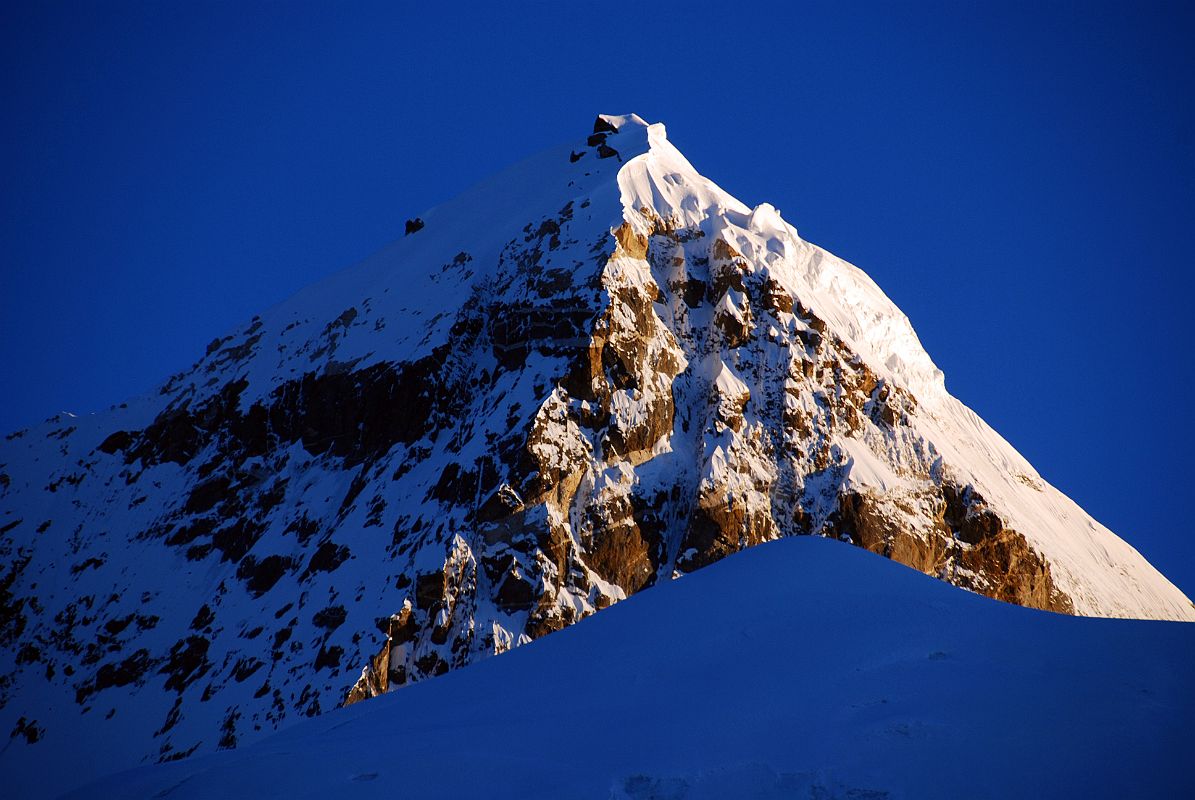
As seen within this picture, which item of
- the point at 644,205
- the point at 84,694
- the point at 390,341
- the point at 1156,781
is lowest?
→ the point at 1156,781

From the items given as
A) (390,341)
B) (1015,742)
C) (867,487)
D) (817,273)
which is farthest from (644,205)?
(1015,742)

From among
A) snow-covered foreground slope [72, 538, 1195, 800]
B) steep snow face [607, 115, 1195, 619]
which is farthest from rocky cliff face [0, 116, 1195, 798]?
snow-covered foreground slope [72, 538, 1195, 800]

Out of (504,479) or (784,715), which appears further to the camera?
(504,479)

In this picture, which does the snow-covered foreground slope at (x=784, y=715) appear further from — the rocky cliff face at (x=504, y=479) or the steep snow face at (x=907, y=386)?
the steep snow face at (x=907, y=386)

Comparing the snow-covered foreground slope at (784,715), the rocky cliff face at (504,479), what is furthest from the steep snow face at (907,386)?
the snow-covered foreground slope at (784,715)

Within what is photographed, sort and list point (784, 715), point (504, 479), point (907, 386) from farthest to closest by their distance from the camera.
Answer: point (907, 386), point (504, 479), point (784, 715)

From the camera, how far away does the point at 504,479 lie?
5812 centimetres

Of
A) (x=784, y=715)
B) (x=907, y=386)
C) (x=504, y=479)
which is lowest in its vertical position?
(x=784, y=715)

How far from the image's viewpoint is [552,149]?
91062 mm

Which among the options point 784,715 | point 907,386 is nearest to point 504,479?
point 907,386

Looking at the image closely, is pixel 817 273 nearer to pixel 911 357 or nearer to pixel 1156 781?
pixel 911 357

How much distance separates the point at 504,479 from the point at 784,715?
154 ft

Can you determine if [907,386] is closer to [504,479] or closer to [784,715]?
[504,479]

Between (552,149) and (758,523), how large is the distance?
43400mm
